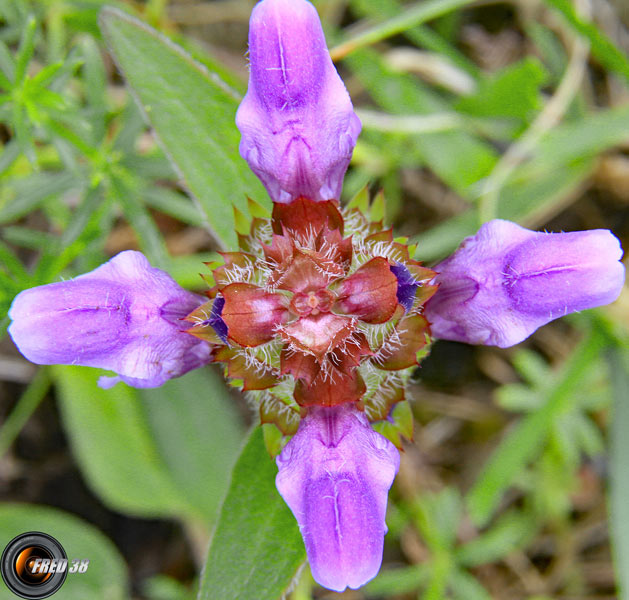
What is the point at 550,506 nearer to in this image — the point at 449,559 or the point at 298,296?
the point at 449,559

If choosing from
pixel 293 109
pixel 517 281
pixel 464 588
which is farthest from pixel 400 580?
pixel 293 109

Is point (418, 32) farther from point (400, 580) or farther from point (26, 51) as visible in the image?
point (400, 580)

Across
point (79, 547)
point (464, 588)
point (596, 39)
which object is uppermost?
point (596, 39)

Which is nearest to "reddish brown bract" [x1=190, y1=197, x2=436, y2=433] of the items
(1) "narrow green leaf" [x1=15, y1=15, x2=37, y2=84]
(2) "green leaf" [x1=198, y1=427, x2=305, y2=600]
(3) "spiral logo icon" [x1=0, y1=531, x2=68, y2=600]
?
(2) "green leaf" [x1=198, y1=427, x2=305, y2=600]

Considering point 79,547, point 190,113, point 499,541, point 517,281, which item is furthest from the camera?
point 79,547

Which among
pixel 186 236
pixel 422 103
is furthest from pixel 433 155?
pixel 186 236

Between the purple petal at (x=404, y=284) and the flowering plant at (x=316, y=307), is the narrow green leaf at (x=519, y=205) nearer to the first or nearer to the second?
the flowering plant at (x=316, y=307)

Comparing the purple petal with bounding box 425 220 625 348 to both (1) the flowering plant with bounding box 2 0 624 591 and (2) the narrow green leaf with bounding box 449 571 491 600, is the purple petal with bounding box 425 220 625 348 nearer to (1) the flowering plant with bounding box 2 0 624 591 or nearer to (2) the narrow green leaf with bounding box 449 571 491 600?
(1) the flowering plant with bounding box 2 0 624 591

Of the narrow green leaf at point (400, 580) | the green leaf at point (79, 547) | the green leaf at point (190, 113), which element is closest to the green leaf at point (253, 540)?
the green leaf at point (190, 113)
